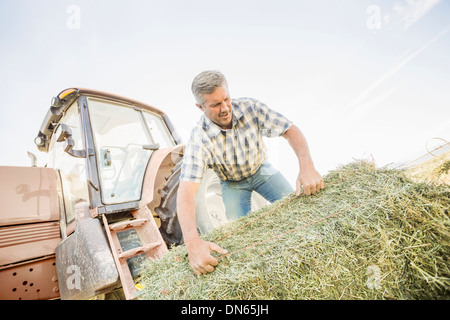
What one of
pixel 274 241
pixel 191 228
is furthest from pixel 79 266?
pixel 274 241

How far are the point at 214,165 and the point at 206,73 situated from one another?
1030 millimetres

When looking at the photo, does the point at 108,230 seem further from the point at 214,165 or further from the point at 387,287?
the point at 387,287

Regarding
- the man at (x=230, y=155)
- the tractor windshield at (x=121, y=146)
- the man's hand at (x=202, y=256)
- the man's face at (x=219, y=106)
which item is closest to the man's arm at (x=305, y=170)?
the man at (x=230, y=155)

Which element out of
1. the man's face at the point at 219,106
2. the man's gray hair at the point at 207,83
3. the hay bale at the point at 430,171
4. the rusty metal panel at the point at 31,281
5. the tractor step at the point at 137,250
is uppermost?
the man's gray hair at the point at 207,83

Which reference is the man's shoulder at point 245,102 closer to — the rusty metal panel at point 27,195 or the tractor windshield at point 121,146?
the tractor windshield at point 121,146

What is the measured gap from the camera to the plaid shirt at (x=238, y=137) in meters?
2.05

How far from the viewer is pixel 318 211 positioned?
1.43m

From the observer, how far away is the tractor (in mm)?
1970

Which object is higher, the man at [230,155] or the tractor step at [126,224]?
the man at [230,155]

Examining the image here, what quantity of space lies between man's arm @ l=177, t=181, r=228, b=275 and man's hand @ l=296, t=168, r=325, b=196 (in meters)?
0.82

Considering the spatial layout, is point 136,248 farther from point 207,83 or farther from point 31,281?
point 207,83

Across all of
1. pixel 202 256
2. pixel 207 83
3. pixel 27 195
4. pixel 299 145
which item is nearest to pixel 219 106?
pixel 207 83

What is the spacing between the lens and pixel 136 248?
6.84 feet

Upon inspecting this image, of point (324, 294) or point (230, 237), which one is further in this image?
point (230, 237)
